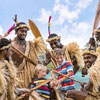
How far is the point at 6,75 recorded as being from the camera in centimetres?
238

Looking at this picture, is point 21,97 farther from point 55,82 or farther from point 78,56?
point 78,56

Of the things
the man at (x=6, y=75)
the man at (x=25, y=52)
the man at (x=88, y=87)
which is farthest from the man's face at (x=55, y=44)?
Answer: the man at (x=6, y=75)

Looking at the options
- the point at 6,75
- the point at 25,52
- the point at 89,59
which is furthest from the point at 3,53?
the point at 25,52

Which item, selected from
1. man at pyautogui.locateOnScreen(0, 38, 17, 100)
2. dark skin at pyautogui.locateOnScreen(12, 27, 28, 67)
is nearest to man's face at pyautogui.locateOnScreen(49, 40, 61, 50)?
dark skin at pyautogui.locateOnScreen(12, 27, 28, 67)

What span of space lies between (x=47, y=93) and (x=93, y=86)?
3.07 ft

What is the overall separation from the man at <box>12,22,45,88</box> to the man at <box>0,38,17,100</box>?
1.43 metres

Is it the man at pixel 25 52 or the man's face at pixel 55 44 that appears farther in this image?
the man's face at pixel 55 44

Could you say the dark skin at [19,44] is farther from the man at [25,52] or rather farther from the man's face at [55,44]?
the man's face at [55,44]

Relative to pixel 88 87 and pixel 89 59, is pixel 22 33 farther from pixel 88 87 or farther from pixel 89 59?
pixel 88 87

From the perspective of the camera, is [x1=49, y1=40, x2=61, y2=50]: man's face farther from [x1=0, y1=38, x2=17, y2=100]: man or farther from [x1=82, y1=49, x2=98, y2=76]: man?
[x1=0, y1=38, x2=17, y2=100]: man

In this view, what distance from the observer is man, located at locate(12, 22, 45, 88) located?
394 centimetres

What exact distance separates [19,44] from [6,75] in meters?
1.77

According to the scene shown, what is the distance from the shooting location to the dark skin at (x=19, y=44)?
3.98 meters

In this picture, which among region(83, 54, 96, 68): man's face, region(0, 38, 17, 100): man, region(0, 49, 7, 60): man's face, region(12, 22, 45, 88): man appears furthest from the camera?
region(12, 22, 45, 88): man
